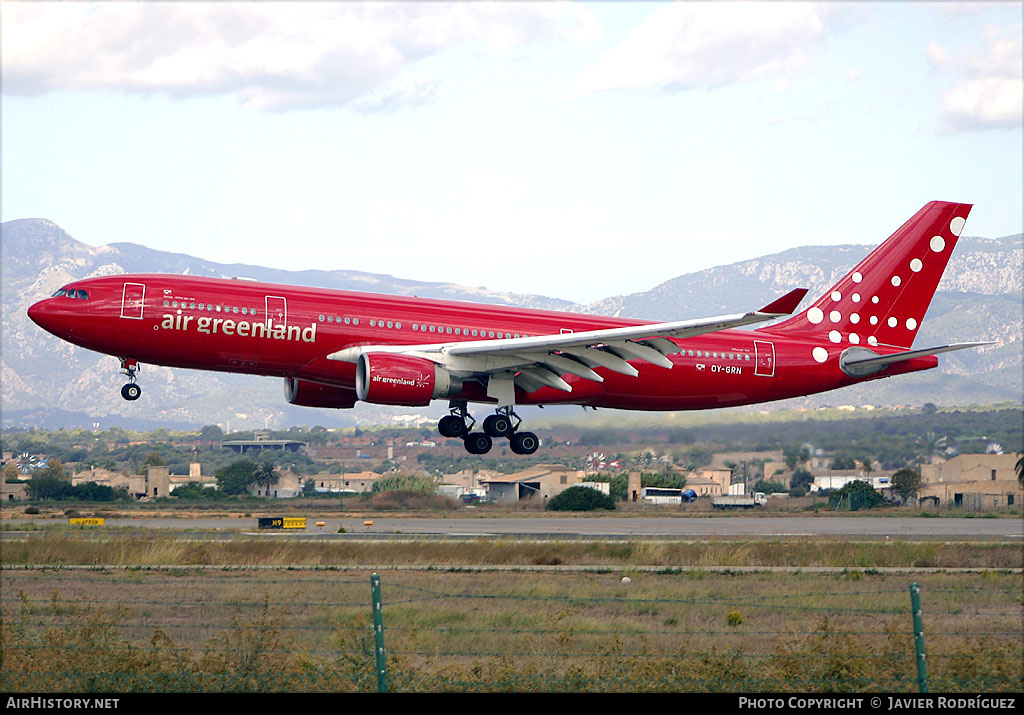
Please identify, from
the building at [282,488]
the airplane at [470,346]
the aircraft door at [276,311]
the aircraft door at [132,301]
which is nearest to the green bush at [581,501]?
the building at [282,488]

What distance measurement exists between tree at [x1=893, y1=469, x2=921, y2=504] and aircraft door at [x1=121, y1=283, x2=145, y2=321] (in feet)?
155

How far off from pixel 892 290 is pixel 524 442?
14972mm

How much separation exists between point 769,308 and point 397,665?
1557 cm

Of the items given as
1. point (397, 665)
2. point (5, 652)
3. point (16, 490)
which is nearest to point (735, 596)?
point (397, 665)

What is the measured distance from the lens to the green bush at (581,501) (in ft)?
226

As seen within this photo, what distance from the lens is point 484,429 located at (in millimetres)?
38062

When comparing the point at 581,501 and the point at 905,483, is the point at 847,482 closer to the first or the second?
the point at 905,483

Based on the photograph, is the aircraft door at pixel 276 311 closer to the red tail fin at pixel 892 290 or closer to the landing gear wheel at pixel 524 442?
the landing gear wheel at pixel 524 442

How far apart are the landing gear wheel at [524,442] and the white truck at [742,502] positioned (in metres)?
36.4

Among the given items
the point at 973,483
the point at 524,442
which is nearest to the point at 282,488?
the point at 973,483

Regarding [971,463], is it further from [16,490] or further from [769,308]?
[16,490]

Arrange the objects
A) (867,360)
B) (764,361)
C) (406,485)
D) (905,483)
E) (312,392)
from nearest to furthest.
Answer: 1. (312,392)
2. (764,361)
3. (867,360)
4. (905,483)
5. (406,485)

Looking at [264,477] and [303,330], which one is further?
[264,477]

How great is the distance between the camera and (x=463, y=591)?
1177 inches
